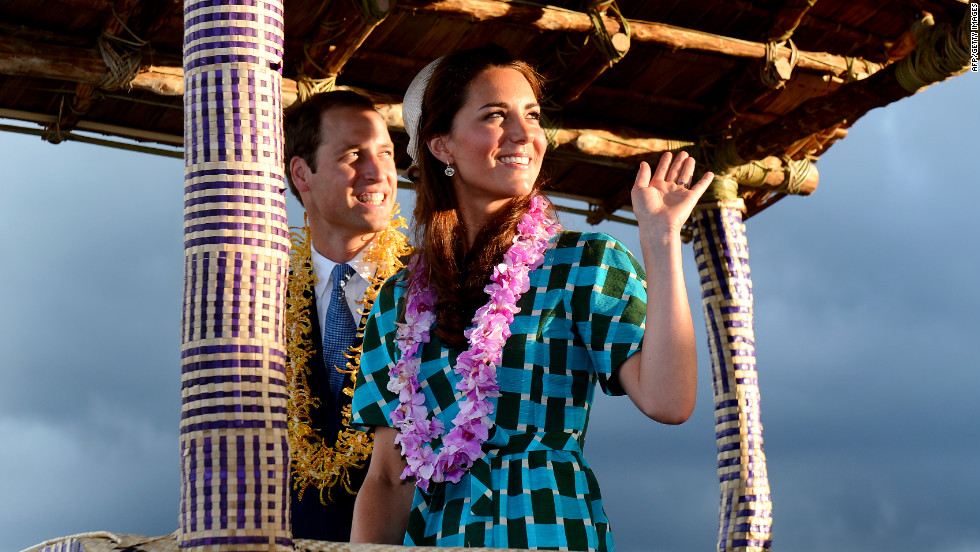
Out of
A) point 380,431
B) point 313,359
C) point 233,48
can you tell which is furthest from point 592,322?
point 313,359

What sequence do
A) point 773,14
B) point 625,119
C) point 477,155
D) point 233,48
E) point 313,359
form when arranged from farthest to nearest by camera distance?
point 625,119, point 773,14, point 313,359, point 477,155, point 233,48

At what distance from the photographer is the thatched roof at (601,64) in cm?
475

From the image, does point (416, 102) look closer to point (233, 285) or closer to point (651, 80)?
point (233, 285)

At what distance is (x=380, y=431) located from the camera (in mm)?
2504

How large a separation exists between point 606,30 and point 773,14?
3.27 feet

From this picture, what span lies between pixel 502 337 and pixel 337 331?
1.28 m

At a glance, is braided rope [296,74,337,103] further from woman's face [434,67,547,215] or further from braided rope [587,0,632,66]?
woman's face [434,67,547,215]

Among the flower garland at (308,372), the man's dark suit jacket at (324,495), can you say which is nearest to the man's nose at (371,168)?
the flower garland at (308,372)

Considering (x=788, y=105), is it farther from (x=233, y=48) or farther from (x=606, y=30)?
(x=233, y=48)

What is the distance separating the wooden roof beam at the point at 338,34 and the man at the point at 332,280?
0.89 meters

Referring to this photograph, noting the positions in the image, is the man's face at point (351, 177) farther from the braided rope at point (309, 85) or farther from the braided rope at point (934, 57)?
the braided rope at point (934, 57)

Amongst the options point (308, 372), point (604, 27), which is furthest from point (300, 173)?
point (604, 27)

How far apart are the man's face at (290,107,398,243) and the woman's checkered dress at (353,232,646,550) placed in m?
1.30

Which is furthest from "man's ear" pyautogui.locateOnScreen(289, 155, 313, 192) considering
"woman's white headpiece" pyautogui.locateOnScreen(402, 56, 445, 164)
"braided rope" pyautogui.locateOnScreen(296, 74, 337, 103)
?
"braided rope" pyautogui.locateOnScreen(296, 74, 337, 103)
